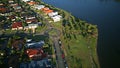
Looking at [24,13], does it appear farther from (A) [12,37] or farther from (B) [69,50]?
(B) [69,50]

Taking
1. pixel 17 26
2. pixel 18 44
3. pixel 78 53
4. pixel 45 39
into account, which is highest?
pixel 78 53

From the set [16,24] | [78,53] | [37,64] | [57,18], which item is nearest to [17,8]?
[16,24]

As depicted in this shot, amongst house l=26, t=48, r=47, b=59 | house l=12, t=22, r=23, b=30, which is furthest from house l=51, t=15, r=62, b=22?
house l=26, t=48, r=47, b=59

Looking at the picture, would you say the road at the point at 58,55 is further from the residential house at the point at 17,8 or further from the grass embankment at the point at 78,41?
the residential house at the point at 17,8

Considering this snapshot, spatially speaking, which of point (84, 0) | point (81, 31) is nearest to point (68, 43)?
point (81, 31)

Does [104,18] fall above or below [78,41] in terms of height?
above

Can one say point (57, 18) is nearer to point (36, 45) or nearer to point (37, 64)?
point (36, 45)
